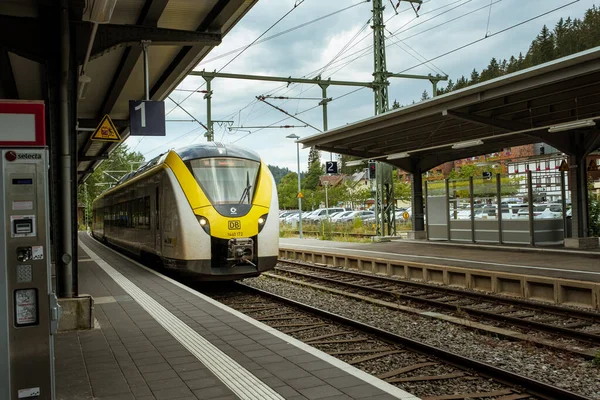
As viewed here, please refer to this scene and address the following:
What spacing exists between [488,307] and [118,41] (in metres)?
8.10

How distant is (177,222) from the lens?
11203 millimetres

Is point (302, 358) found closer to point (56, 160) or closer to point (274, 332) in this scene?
point (274, 332)

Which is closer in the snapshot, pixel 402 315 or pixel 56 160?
pixel 56 160

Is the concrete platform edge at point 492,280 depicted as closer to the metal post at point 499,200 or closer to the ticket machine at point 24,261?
the metal post at point 499,200

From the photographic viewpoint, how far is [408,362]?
268 inches

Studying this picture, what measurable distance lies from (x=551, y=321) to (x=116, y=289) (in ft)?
26.5

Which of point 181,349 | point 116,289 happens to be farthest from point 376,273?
point 181,349

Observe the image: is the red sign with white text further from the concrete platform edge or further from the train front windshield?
the concrete platform edge

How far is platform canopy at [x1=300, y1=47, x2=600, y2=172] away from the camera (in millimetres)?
12133

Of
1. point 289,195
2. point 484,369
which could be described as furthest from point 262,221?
point 289,195

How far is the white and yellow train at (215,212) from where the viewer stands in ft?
36.3

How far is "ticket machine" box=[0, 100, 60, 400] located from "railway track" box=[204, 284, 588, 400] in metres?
3.50

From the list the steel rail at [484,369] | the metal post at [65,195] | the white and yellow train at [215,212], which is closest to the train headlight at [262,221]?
the white and yellow train at [215,212]

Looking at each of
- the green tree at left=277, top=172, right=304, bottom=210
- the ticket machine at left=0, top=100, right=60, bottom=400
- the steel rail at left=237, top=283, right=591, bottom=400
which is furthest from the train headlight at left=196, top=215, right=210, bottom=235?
the green tree at left=277, top=172, right=304, bottom=210
